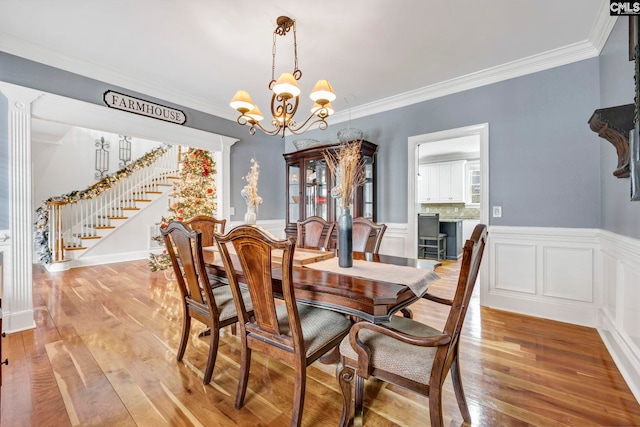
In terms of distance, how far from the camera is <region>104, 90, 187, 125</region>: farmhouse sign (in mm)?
3203

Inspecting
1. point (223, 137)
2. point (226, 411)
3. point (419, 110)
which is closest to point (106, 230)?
point (223, 137)

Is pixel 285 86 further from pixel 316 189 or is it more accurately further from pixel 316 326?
pixel 316 189

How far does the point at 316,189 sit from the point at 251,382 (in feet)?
9.69

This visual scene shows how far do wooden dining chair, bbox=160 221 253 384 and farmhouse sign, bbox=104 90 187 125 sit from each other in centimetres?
225

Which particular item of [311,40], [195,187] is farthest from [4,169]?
[311,40]

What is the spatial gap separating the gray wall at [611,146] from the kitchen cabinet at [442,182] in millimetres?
4438

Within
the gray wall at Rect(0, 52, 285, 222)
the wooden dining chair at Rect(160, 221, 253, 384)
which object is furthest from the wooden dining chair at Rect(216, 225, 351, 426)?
the gray wall at Rect(0, 52, 285, 222)

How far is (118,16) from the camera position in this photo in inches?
88.7

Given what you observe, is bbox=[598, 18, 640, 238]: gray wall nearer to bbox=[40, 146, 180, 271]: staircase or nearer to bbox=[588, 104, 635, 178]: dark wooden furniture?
bbox=[588, 104, 635, 178]: dark wooden furniture

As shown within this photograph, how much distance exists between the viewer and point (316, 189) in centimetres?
435

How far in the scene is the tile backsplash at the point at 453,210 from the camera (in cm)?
710

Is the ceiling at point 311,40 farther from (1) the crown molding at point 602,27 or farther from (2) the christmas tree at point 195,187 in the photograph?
(2) the christmas tree at point 195,187

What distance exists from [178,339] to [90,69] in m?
3.01

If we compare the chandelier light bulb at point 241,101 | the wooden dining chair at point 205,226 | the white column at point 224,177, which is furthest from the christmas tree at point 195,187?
the chandelier light bulb at point 241,101
